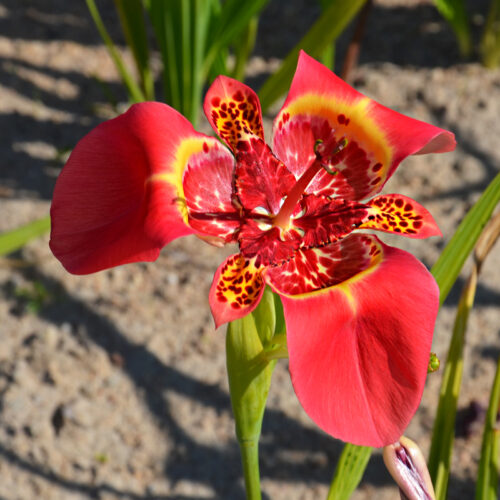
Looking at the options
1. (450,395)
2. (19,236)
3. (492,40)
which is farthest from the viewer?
(492,40)

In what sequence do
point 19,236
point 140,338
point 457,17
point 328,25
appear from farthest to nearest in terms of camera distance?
1. point 457,17
2. point 140,338
3. point 19,236
4. point 328,25

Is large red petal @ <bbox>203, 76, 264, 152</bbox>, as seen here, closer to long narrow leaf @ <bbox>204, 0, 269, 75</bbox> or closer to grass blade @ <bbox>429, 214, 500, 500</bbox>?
grass blade @ <bbox>429, 214, 500, 500</bbox>

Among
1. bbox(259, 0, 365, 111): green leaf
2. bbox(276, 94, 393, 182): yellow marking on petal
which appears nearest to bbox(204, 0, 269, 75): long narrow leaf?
bbox(259, 0, 365, 111): green leaf

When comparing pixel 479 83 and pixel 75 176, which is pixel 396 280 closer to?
pixel 75 176

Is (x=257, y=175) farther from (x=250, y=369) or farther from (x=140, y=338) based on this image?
(x=140, y=338)

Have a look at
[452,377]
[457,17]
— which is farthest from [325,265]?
[457,17]

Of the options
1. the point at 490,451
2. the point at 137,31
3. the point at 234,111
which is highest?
the point at 234,111
